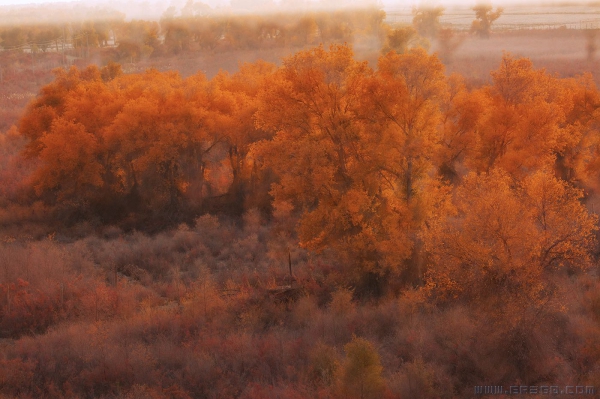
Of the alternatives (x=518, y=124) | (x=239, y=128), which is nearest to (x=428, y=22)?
(x=239, y=128)

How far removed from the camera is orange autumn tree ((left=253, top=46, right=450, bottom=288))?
20531 mm

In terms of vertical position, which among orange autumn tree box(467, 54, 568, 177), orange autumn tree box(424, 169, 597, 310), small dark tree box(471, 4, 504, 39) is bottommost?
orange autumn tree box(424, 169, 597, 310)

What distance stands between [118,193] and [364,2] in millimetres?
96953

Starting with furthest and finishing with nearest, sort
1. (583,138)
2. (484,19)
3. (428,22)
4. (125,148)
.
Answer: (484,19)
(428,22)
(125,148)
(583,138)

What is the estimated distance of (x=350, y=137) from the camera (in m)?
21.0

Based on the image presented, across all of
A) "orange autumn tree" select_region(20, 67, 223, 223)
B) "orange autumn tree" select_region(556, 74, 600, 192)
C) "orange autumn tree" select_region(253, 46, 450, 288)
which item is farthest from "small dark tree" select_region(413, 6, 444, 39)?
"orange autumn tree" select_region(253, 46, 450, 288)

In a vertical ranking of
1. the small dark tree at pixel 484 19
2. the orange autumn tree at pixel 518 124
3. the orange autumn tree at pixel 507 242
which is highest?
the small dark tree at pixel 484 19

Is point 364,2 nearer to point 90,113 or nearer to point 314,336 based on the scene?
point 90,113

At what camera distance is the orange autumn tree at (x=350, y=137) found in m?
20.5

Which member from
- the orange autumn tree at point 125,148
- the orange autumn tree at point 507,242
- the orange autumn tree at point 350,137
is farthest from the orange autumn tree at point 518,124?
the orange autumn tree at point 125,148

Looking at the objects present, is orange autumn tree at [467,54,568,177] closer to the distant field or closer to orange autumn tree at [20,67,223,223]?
orange autumn tree at [20,67,223,223]

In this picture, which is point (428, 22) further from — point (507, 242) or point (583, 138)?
point (507, 242)

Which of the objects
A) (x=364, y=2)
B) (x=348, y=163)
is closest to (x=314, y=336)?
(x=348, y=163)

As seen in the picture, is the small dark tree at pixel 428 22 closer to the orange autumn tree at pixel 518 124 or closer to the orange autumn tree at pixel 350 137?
the orange autumn tree at pixel 518 124
